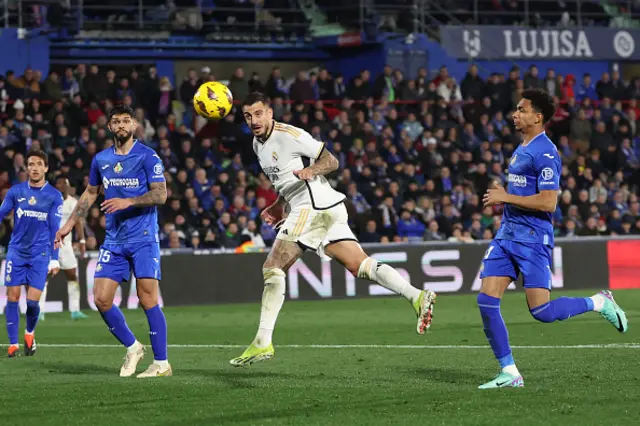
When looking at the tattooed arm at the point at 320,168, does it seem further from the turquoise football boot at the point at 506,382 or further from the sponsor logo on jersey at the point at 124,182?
the turquoise football boot at the point at 506,382

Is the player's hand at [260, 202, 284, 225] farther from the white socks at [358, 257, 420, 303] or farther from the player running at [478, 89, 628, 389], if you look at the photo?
the player running at [478, 89, 628, 389]

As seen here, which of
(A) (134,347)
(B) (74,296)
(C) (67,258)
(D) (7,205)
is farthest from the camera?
(B) (74,296)

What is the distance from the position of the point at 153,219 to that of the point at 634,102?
75.7 feet

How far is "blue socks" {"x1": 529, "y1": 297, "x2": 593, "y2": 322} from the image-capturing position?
9664mm

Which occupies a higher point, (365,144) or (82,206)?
(82,206)

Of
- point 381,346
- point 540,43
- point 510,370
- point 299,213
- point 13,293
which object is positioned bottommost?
point 381,346

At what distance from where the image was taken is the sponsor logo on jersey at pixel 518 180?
9602 mm

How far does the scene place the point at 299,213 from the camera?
1116 centimetres

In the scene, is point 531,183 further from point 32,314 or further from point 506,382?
point 32,314

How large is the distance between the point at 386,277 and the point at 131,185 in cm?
232

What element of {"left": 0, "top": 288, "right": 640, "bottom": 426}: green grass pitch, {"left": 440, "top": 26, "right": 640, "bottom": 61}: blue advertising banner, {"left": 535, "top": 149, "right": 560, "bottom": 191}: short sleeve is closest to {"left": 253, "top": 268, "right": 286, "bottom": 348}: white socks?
{"left": 0, "top": 288, "right": 640, "bottom": 426}: green grass pitch

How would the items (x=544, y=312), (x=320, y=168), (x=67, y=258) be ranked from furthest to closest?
(x=67, y=258)
(x=320, y=168)
(x=544, y=312)

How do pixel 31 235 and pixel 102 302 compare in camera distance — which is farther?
pixel 31 235

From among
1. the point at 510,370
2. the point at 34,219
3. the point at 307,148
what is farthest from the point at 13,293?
the point at 510,370
